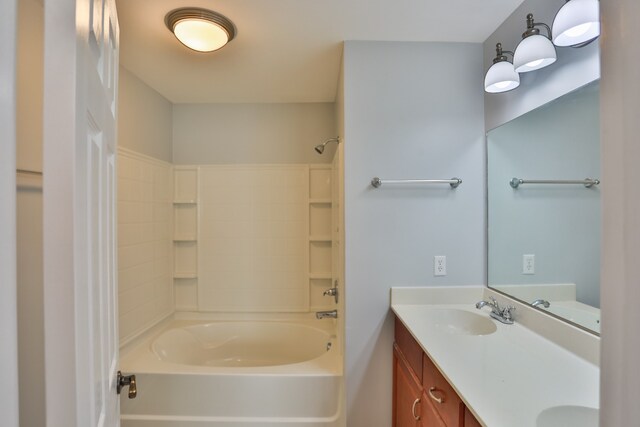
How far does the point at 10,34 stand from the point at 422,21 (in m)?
1.69

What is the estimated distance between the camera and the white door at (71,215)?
19.7 inches

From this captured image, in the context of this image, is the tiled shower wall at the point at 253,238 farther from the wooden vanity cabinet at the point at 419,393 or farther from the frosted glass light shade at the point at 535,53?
the frosted glass light shade at the point at 535,53

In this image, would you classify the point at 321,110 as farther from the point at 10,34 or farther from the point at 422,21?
the point at 10,34

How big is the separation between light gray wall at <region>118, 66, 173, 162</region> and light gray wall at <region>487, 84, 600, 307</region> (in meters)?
2.35

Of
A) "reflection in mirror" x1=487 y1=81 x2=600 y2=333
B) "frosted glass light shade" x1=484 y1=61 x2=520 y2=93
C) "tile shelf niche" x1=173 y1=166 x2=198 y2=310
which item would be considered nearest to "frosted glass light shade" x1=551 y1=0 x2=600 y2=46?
"reflection in mirror" x1=487 y1=81 x2=600 y2=333

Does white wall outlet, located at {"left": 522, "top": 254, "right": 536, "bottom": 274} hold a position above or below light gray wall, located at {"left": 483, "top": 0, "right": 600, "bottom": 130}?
below

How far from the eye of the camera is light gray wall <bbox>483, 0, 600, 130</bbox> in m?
1.15

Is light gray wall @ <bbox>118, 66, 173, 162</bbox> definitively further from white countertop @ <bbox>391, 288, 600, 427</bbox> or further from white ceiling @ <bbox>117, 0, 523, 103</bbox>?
white countertop @ <bbox>391, 288, 600, 427</bbox>

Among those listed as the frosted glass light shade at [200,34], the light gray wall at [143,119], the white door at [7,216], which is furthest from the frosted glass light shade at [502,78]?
the light gray wall at [143,119]

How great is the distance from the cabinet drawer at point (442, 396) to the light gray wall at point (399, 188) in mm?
499

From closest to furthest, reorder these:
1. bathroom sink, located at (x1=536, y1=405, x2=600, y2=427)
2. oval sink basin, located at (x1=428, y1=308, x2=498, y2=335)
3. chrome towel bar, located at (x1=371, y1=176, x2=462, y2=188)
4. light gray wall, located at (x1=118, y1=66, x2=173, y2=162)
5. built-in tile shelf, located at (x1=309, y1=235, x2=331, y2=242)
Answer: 1. bathroom sink, located at (x1=536, y1=405, x2=600, y2=427)
2. oval sink basin, located at (x1=428, y1=308, x2=498, y2=335)
3. chrome towel bar, located at (x1=371, y1=176, x2=462, y2=188)
4. light gray wall, located at (x1=118, y1=66, x2=173, y2=162)
5. built-in tile shelf, located at (x1=309, y1=235, x2=331, y2=242)

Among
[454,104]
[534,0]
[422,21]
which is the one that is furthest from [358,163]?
[534,0]

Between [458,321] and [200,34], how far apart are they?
206 cm

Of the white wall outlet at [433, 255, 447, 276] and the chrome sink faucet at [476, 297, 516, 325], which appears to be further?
the white wall outlet at [433, 255, 447, 276]
